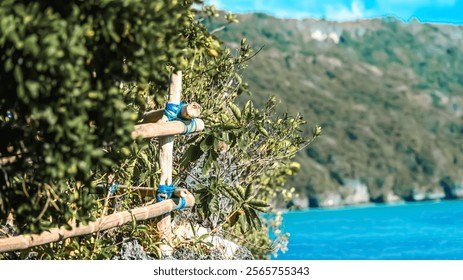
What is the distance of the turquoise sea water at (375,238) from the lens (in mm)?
18206

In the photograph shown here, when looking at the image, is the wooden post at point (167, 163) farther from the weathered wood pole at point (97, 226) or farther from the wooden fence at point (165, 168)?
the weathered wood pole at point (97, 226)

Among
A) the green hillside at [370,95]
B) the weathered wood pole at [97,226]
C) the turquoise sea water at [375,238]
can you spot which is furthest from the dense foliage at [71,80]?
the green hillside at [370,95]

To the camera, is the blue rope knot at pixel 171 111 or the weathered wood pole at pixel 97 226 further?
the blue rope knot at pixel 171 111

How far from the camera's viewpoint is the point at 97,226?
4.24m

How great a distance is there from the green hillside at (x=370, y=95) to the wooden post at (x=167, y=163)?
35238mm

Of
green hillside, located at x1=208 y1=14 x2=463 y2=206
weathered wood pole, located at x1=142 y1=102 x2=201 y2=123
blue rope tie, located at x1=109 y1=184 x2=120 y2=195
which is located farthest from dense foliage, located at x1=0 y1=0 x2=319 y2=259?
green hillside, located at x1=208 y1=14 x2=463 y2=206

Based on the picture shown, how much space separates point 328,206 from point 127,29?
41.6m

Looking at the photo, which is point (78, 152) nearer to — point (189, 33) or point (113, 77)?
point (113, 77)

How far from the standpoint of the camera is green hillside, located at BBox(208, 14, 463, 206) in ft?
156

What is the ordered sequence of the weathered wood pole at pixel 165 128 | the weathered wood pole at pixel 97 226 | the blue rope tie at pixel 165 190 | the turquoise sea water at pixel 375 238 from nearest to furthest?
the weathered wood pole at pixel 97 226 → the weathered wood pole at pixel 165 128 → the blue rope tie at pixel 165 190 → the turquoise sea water at pixel 375 238

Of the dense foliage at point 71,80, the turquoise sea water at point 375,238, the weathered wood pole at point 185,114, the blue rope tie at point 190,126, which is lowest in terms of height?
the turquoise sea water at point 375,238

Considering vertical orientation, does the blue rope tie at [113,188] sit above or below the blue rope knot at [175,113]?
below

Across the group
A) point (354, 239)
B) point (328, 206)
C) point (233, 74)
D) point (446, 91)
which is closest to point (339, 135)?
point (328, 206)

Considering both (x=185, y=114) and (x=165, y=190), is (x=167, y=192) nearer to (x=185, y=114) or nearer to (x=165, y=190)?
(x=165, y=190)
